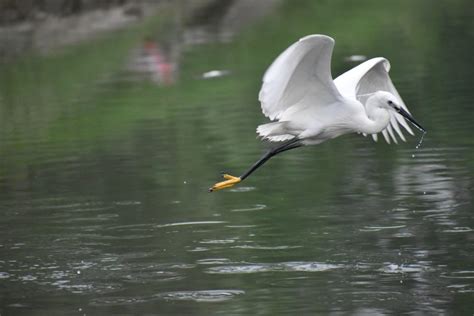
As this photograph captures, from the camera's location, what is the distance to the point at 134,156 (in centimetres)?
1633

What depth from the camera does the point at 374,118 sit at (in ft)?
38.0

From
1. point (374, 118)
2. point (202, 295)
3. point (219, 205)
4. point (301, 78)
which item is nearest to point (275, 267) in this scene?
point (202, 295)

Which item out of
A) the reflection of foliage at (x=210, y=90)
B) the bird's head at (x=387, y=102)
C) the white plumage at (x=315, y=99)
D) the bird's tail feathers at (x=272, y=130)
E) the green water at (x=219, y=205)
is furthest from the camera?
the reflection of foliage at (x=210, y=90)

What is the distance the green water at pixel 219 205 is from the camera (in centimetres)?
986

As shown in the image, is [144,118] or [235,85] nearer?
[144,118]

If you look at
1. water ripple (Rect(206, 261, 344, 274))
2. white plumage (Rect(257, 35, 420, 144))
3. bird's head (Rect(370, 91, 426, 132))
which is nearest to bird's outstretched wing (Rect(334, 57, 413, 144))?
white plumage (Rect(257, 35, 420, 144))

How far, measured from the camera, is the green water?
986 cm

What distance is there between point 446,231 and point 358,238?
0.76m

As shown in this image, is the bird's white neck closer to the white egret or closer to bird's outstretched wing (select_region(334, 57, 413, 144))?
the white egret

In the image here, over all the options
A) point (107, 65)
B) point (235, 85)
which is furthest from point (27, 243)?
point (107, 65)

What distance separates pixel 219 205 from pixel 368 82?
190cm

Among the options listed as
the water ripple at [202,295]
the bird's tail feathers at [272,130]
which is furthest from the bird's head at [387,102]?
the water ripple at [202,295]

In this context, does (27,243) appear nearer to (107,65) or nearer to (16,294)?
(16,294)

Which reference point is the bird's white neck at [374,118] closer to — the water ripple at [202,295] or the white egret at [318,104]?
the white egret at [318,104]
